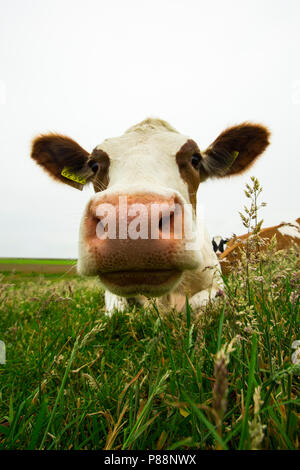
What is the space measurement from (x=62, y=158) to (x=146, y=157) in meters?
2.05

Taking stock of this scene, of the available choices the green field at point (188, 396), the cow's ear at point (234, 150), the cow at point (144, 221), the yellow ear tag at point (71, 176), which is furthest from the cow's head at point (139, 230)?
the yellow ear tag at point (71, 176)

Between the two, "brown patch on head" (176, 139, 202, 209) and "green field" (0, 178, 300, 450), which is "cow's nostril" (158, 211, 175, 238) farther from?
"brown patch on head" (176, 139, 202, 209)

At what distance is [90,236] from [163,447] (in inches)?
48.2

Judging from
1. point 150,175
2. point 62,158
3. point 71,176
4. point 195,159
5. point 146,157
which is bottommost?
point 150,175

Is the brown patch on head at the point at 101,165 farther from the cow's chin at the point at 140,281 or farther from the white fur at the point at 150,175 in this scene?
the cow's chin at the point at 140,281

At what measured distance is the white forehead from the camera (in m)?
2.33

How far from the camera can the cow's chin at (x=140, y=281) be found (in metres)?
1.81

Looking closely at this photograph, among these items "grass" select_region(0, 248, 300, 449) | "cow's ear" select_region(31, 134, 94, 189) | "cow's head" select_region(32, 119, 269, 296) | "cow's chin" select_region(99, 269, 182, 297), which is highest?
"cow's ear" select_region(31, 134, 94, 189)

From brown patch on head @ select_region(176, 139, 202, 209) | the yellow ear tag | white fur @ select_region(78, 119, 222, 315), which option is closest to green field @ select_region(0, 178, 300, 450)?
white fur @ select_region(78, 119, 222, 315)

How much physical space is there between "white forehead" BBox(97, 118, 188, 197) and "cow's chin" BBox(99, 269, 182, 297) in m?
0.68

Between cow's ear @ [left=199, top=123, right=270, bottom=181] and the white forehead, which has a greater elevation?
cow's ear @ [left=199, top=123, right=270, bottom=181]

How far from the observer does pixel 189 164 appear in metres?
3.14

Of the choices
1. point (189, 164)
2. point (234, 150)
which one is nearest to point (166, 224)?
point (189, 164)

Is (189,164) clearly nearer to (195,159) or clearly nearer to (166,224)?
(195,159)
